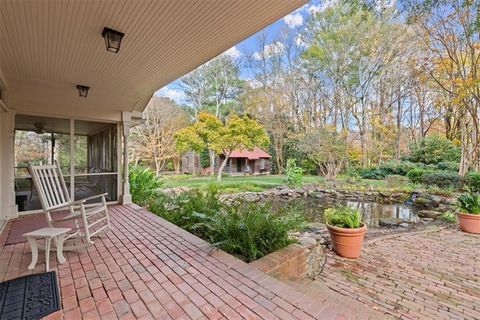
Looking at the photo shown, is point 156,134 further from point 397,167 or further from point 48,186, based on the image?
point 397,167

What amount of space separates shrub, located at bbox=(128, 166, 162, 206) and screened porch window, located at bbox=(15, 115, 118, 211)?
1.76ft

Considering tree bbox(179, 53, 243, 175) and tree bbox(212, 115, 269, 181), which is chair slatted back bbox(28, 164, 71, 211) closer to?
tree bbox(212, 115, 269, 181)

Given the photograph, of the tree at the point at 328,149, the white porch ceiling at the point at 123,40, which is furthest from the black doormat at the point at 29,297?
the tree at the point at 328,149

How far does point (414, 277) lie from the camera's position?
119 inches

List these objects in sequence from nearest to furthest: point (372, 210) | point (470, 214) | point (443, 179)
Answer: point (470, 214) → point (372, 210) → point (443, 179)

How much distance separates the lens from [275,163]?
21250 mm

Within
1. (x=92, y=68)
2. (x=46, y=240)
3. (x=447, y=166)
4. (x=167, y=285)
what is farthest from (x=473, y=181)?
(x=46, y=240)

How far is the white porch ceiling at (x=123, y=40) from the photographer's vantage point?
2.16 m

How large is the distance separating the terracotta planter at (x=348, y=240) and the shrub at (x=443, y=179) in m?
9.56

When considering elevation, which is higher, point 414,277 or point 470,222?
point 470,222

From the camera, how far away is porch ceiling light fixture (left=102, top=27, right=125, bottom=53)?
2471 mm

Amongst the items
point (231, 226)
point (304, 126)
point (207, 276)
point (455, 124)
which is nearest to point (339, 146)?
point (304, 126)

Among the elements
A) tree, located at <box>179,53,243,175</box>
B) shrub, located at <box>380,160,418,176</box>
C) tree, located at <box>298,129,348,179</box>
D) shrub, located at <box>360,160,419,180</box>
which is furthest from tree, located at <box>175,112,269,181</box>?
shrub, located at <box>380,160,418,176</box>

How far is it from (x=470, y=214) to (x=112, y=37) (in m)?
6.79
